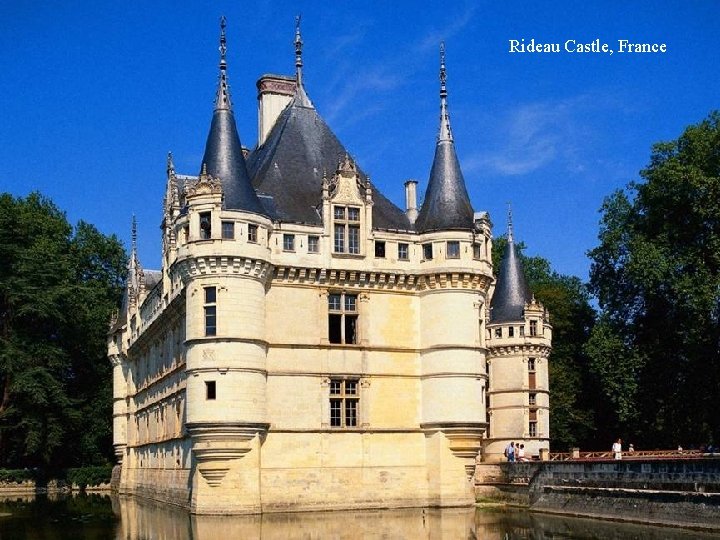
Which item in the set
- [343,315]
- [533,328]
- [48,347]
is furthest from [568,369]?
[48,347]

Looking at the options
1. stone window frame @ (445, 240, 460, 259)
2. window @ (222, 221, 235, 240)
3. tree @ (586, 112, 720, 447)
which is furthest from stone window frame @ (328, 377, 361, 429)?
tree @ (586, 112, 720, 447)

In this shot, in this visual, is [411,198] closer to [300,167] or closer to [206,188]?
[300,167]

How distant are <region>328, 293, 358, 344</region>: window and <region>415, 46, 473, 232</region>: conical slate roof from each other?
334 cm

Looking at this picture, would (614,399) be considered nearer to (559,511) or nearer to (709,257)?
(709,257)

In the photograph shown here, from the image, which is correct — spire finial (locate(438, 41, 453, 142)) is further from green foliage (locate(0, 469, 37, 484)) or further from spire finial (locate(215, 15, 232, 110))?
green foliage (locate(0, 469, 37, 484))

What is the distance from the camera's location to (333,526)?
2547 cm

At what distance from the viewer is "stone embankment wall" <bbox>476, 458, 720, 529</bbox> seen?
938 inches

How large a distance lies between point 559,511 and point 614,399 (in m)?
13.4

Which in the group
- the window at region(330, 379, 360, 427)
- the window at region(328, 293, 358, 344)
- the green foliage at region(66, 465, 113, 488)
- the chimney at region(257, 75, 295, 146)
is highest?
Result: the chimney at region(257, 75, 295, 146)

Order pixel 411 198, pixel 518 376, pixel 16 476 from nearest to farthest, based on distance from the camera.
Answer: pixel 411 198 < pixel 518 376 < pixel 16 476

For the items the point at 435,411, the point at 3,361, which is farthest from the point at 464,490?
the point at 3,361

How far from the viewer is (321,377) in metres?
30.3

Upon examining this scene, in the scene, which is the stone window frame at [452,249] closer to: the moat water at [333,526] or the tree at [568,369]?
the moat water at [333,526]

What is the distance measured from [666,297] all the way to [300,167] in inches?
687
